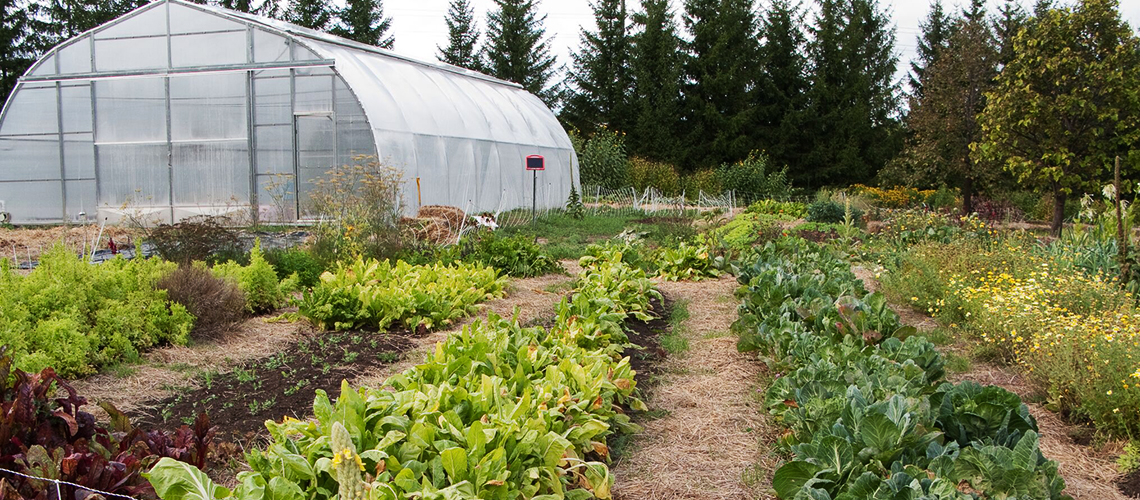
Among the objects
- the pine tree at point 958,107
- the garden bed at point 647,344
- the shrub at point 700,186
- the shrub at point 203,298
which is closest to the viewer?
the garden bed at point 647,344

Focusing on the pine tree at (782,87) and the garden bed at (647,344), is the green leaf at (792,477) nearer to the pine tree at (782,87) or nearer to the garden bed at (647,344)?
the garden bed at (647,344)

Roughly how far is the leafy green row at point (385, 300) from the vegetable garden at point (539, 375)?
0.02 meters

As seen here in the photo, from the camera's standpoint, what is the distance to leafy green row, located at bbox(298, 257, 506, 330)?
20.7 feet

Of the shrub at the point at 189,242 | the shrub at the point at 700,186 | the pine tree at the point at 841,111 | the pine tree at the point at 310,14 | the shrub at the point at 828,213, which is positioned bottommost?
the shrub at the point at 189,242

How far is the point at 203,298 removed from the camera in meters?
5.93

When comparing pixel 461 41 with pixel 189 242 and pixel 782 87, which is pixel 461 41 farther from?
pixel 189 242

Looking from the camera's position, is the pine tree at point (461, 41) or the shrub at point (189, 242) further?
the pine tree at point (461, 41)

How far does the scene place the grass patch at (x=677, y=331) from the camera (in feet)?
18.9

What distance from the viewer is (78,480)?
2.59m

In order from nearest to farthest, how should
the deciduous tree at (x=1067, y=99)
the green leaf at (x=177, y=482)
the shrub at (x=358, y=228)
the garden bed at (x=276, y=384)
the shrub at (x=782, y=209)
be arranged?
the green leaf at (x=177, y=482)
the garden bed at (x=276, y=384)
the shrub at (x=358, y=228)
the deciduous tree at (x=1067, y=99)
the shrub at (x=782, y=209)

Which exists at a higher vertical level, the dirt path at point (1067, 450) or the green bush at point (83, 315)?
the green bush at point (83, 315)

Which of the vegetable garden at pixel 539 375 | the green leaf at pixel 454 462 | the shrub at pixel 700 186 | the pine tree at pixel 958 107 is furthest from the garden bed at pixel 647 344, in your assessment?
the shrub at pixel 700 186

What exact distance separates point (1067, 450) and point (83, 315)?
566cm

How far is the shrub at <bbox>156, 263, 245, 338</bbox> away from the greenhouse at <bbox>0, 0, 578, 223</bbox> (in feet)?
23.1
